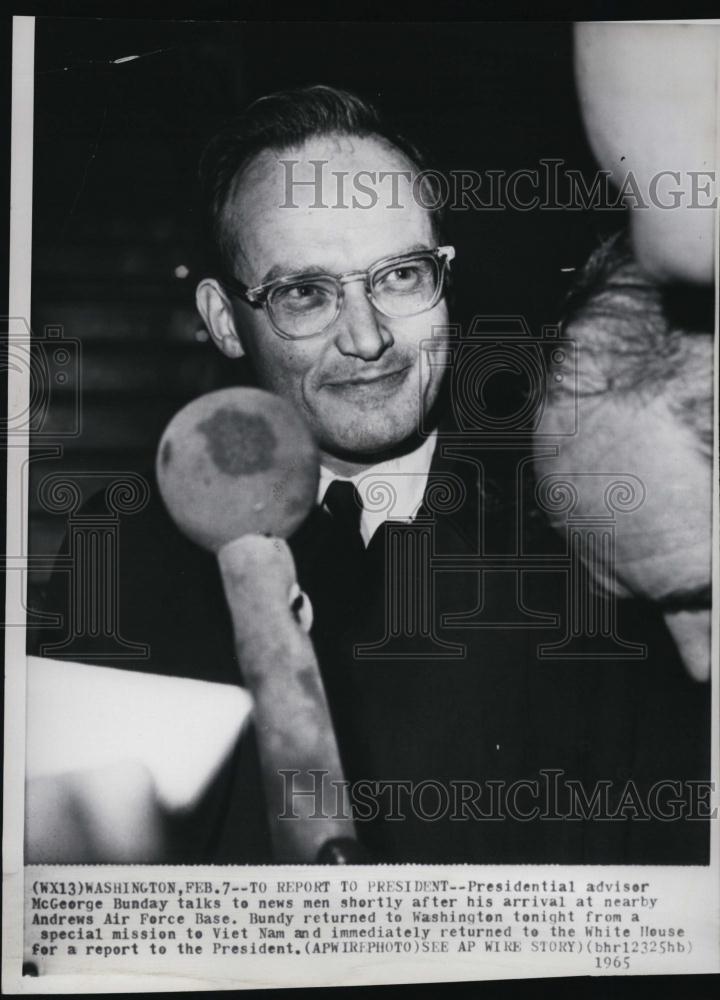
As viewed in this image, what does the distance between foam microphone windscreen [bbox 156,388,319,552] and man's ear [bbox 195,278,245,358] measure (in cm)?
14

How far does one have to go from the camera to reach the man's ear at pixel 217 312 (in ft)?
8.84

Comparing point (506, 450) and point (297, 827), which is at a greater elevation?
point (506, 450)

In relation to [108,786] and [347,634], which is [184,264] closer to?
[347,634]

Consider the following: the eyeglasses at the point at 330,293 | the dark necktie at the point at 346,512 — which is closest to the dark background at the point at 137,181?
the eyeglasses at the point at 330,293

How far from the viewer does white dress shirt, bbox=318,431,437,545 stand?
2.73 meters

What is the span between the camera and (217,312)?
2695 millimetres

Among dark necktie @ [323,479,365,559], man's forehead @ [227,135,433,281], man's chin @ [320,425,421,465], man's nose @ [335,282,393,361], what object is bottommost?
dark necktie @ [323,479,365,559]

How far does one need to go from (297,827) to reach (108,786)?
1.72 ft

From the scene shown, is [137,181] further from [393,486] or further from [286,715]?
[286,715]

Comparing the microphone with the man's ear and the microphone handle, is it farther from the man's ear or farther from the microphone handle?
the man's ear

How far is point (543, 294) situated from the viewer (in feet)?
8.94

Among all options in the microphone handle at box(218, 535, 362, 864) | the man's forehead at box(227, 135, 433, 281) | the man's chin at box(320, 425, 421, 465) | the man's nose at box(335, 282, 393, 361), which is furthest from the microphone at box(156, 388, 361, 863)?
the man's forehead at box(227, 135, 433, 281)

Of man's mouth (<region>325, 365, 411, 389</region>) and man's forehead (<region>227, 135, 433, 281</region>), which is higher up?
man's forehead (<region>227, 135, 433, 281</region>)

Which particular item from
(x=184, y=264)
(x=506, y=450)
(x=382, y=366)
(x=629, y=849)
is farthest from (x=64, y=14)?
(x=629, y=849)
